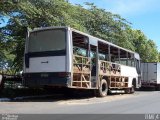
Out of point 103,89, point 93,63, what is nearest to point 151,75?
point 103,89

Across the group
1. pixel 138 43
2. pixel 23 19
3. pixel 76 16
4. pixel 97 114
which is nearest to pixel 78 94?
pixel 23 19

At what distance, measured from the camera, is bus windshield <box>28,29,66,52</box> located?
64.4 ft

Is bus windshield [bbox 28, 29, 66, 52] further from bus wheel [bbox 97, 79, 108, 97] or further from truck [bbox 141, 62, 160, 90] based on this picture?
truck [bbox 141, 62, 160, 90]

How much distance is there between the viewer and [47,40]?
20047 mm

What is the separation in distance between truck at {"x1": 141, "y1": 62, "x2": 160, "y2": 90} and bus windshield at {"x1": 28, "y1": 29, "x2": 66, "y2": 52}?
64.3ft

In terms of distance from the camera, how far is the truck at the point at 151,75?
3781 centimetres

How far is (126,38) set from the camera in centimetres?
3928

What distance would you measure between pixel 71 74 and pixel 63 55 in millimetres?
1001

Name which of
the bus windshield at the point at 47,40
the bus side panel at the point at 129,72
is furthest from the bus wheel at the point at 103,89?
the bus windshield at the point at 47,40

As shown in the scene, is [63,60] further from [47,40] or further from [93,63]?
[93,63]

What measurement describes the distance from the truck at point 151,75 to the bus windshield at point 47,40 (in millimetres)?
19613

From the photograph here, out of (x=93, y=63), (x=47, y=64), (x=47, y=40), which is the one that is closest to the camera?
(x=47, y=64)

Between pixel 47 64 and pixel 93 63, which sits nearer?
pixel 47 64

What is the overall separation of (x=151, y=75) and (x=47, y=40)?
20.1 m
